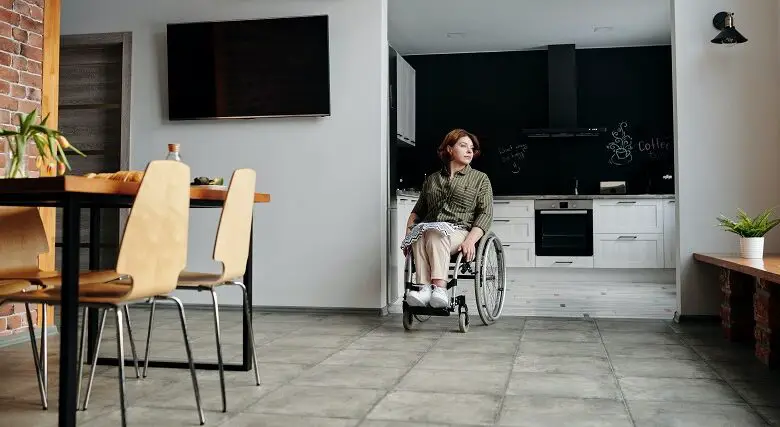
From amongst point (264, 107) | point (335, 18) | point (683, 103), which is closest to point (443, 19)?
point (335, 18)

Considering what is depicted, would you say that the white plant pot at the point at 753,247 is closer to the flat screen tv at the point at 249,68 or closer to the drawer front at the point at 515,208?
the flat screen tv at the point at 249,68

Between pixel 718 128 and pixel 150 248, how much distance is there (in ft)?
11.4

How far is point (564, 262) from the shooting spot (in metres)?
7.38

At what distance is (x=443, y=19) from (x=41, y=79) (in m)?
3.79

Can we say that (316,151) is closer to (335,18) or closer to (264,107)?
(264,107)

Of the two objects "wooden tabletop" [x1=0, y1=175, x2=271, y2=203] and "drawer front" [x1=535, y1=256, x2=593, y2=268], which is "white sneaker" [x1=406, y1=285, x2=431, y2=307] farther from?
"drawer front" [x1=535, y1=256, x2=593, y2=268]

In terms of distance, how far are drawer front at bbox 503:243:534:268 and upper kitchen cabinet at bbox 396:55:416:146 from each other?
4.94ft

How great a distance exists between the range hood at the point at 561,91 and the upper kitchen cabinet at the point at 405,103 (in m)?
1.24

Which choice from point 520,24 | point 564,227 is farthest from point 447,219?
point 564,227

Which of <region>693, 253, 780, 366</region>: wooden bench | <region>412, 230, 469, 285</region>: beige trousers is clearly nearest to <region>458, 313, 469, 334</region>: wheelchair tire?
<region>412, 230, 469, 285</region>: beige trousers

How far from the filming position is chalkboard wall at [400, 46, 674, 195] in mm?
7785

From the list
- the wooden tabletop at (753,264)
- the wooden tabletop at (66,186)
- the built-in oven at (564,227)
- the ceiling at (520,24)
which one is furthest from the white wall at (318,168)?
the built-in oven at (564,227)

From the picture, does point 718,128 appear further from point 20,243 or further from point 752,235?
point 20,243

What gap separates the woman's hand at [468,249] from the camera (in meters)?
4.03
